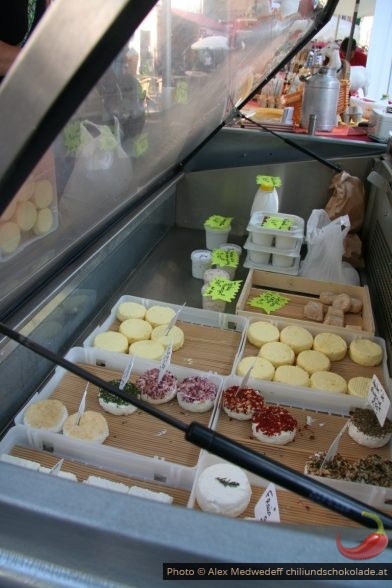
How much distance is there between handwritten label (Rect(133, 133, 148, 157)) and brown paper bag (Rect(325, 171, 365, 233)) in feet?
4.69

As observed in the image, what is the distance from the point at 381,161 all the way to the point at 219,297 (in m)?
1.39

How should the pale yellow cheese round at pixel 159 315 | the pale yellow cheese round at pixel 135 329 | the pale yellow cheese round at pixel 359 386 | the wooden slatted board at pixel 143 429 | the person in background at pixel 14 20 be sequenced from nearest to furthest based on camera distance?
the wooden slatted board at pixel 143 429, the person in background at pixel 14 20, the pale yellow cheese round at pixel 359 386, the pale yellow cheese round at pixel 135 329, the pale yellow cheese round at pixel 159 315

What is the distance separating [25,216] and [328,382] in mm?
1202

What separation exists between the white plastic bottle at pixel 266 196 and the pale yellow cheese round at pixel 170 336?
1.09 metres

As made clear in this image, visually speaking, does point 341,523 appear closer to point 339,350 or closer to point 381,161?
point 339,350

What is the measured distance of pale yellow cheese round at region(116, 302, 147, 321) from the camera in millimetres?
1934

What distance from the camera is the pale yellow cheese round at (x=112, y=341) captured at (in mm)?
1727

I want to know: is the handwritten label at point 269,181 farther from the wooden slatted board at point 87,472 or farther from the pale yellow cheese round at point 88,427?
the wooden slatted board at point 87,472

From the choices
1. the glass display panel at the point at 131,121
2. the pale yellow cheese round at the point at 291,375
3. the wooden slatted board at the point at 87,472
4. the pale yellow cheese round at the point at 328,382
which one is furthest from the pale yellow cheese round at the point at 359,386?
the glass display panel at the point at 131,121

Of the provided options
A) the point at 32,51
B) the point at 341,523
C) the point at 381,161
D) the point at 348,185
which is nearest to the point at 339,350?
the point at 341,523

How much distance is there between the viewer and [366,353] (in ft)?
5.84

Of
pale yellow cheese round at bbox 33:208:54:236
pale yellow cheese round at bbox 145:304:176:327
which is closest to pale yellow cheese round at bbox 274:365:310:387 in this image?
pale yellow cheese round at bbox 145:304:176:327

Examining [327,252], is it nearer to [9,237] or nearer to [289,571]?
[9,237]

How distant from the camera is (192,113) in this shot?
6.03 feet
